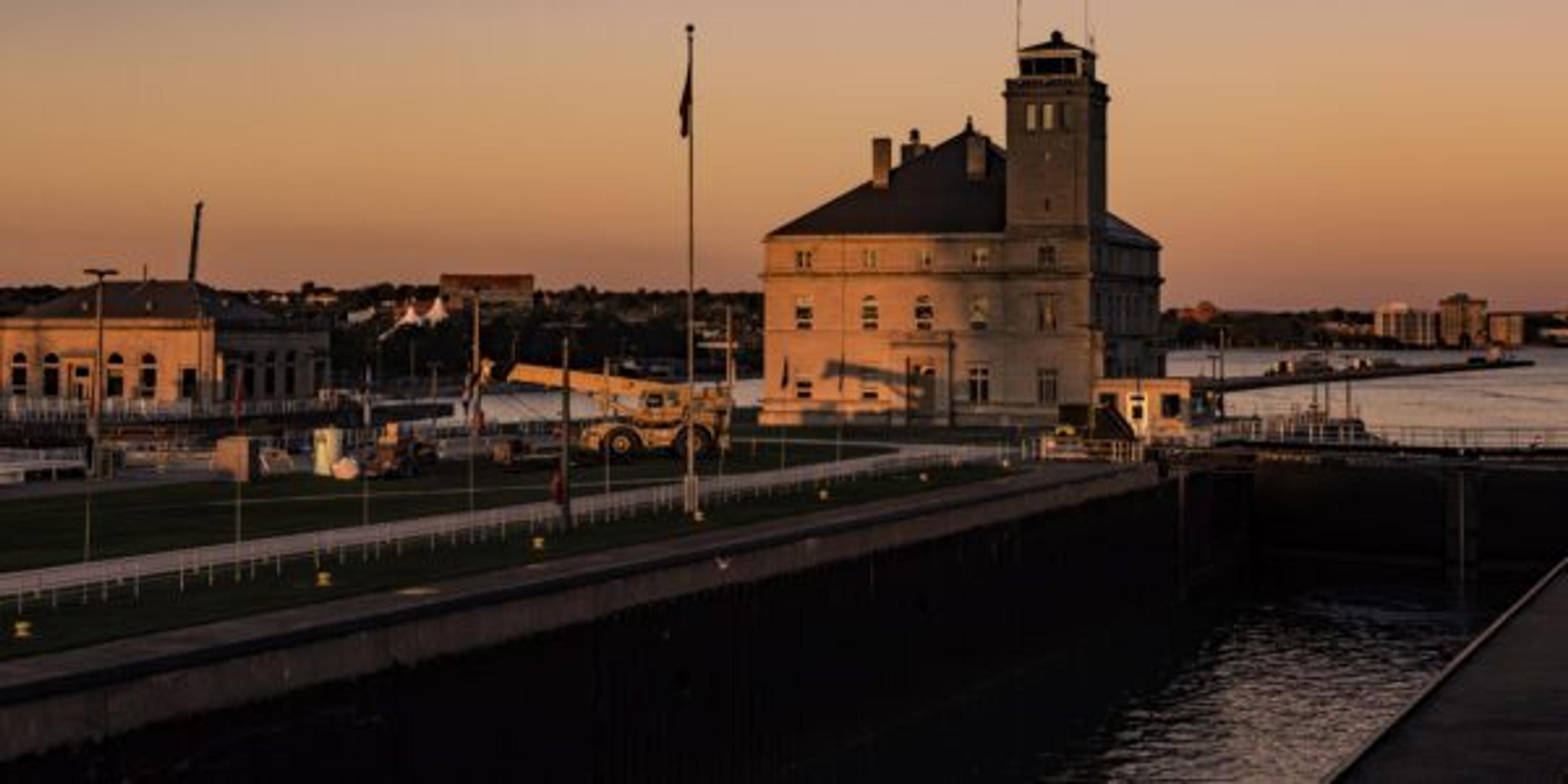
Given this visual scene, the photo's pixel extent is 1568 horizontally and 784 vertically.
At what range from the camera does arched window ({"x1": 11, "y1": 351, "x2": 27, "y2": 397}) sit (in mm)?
126812

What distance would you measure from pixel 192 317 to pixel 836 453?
50.4 m

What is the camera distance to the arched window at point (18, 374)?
127 metres

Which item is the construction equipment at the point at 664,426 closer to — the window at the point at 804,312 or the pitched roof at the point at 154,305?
the window at the point at 804,312

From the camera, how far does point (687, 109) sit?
6366cm

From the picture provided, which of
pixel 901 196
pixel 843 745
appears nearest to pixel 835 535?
pixel 843 745

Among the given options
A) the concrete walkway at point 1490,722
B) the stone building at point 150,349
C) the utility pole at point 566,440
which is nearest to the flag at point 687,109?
the utility pole at point 566,440

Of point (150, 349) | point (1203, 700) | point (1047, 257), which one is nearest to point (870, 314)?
point (1047, 257)

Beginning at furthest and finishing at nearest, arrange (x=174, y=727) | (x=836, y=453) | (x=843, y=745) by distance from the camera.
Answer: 1. (x=836, y=453)
2. (x=843, y=745)
3. (x=174, y=727)

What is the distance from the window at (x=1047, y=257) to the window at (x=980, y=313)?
3.27 m

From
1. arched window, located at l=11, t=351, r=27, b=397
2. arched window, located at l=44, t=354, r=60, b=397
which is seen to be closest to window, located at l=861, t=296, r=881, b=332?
arched window, located at l=44, t=354, r=60, b=397

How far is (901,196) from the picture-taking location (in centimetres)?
11562

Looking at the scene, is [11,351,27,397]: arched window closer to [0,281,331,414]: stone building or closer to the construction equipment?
[0,281,331,414]: stone building

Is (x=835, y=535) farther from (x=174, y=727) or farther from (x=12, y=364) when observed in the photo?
(x=12, y=364)

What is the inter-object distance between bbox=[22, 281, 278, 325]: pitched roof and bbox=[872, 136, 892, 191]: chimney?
38.0m
